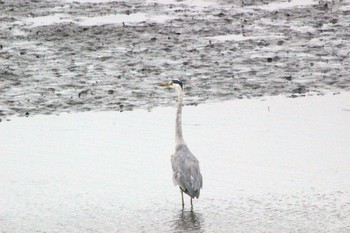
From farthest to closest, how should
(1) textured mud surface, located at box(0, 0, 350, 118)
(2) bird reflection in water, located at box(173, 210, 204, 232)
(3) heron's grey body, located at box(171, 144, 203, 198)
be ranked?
1. (1) textured mud surface, located at box(0, 0, 350, 118)
2. (3) heron's grey body, located at box(171, 144, 203, 198)
3. (2) bird reflection in water, located at box(173, 210, 204, 232)

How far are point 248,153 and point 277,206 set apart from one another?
2.85m

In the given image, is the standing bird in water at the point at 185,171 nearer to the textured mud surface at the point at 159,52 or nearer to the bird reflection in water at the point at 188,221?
the bird reflection in water at the point at 188,221

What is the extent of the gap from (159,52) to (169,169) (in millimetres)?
9156

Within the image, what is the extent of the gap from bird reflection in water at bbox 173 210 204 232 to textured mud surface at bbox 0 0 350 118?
6.35 metres

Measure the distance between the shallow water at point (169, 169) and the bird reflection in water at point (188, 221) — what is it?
13mm

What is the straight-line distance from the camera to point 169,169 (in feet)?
48.9

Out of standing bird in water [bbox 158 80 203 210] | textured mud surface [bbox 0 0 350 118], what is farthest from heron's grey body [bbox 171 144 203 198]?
textured mud surface [bbox 0 0 350 118]

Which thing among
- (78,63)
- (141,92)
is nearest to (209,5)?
(78,63)

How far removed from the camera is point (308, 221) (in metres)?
12.1

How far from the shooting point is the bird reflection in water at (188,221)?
39.3 feet

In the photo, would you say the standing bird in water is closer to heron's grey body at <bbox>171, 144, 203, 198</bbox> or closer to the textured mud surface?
heron's grey body at <bbox>171, 144, 203, 198</bbox>

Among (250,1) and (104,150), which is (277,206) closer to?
(104,150)

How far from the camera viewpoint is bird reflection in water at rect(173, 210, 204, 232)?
1198cm

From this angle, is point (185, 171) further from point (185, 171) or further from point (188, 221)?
point (188, 221)
